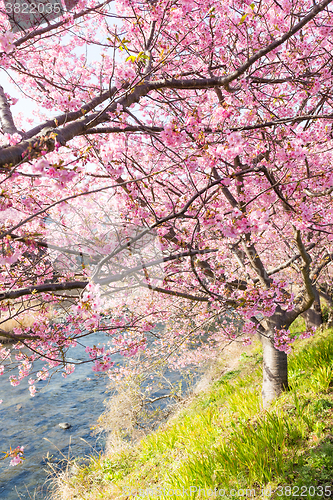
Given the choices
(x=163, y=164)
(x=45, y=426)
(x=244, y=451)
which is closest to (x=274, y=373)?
(x=244, y=451)

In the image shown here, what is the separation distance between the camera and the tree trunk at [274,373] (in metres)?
4.73

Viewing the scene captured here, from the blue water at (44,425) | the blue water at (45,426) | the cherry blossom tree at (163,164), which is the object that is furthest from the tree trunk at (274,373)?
the blue water at (44,425)

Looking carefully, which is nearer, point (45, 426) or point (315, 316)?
point (45, 426)

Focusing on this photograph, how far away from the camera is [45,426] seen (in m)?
8.22

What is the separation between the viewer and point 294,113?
4.82 meters

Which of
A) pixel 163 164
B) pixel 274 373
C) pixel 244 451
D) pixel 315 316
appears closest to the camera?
pixel 244 451

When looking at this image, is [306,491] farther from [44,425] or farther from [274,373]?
[44,425]

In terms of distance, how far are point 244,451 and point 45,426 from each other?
6975 millimetres

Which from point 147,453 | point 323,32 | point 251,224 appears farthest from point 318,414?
point 323,32

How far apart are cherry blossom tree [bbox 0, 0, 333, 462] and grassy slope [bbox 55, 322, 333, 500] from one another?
2.24ft

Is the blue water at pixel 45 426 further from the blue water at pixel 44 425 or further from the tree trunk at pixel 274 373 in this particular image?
the tree trunk at pixel 274 373

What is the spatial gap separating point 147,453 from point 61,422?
13.7 feet

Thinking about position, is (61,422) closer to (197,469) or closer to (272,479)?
(197,469)

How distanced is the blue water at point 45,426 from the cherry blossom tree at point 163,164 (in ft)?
10.5
